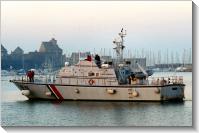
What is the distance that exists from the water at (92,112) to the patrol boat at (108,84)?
35 centimetres

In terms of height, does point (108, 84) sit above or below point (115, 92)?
above

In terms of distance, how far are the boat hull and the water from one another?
1.04ft

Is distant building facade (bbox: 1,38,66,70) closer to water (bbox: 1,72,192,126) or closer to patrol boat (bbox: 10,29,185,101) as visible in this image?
water (bbox: 1,72,192,126)

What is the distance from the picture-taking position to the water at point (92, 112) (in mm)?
11742

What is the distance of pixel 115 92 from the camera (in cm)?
1627

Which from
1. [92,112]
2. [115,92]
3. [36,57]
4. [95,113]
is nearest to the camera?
[36,57]

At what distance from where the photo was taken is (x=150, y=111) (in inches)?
555

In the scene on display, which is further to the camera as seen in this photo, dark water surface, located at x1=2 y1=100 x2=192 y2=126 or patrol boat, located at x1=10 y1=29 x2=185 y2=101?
patrol boat, located at x1=10 y1=29 x2=185 y2=101

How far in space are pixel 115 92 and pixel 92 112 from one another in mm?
2392

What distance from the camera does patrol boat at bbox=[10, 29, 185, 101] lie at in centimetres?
1608

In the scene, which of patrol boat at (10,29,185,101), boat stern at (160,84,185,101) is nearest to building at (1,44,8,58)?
patrol boat at (10,29,185,101)

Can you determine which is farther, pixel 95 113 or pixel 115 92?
pixel 115 92

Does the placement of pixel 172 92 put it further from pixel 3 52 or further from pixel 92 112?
pixel 3 52

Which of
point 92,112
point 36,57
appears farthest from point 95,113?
point 36,57
